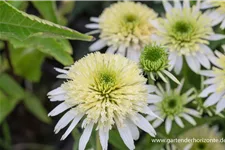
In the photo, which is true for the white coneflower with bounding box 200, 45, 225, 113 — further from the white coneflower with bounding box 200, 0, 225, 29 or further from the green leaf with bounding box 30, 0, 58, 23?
the green leaf with bounding box 30, 0, 58, 23

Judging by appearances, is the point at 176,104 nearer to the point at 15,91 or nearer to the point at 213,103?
the point at 213,103

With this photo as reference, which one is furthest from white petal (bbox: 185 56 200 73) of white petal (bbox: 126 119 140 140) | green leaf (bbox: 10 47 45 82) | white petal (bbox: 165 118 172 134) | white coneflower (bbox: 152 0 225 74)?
green leaf (bbox: 10 47 45 82)

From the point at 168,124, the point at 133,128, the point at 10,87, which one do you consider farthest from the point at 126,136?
the point at 10,87

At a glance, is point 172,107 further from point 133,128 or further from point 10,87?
point 10,87

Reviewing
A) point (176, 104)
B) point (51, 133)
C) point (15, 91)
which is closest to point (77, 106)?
point (176, 104)

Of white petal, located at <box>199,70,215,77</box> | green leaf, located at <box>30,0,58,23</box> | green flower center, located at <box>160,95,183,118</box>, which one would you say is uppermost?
green leaf, located at <box>30,0,58,23</box>

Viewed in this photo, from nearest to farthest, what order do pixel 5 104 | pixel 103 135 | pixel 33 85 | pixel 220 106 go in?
pixel 103 135 < pixel 220 106 < pixel 5 104 < pixel 33 85
